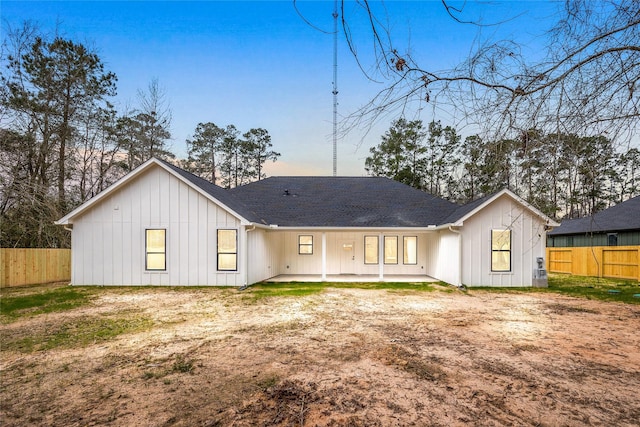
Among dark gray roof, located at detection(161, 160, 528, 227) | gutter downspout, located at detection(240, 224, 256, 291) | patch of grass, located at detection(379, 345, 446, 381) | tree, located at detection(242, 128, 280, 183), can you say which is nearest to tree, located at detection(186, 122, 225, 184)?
tree, located at detection(242, 128, 280, 183)

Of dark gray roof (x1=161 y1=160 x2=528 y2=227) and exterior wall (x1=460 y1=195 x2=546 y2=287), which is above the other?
dark gray roof (x1=161 y1=160 x2=528 y2=227)

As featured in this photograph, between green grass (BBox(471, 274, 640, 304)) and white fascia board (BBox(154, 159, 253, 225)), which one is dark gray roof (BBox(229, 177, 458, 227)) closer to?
white fascia board (BBox(154, 159, 253, 225))

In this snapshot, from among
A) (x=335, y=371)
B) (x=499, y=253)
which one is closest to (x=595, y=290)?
(x=499, y=253)

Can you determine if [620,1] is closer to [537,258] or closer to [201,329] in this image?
[201,329]

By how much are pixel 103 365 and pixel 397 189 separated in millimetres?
15302

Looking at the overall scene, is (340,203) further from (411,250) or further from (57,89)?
(57,89)

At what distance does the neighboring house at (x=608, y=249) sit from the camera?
1425cm

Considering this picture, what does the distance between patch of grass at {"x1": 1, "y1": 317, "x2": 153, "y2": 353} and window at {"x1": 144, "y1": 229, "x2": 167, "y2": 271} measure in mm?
4643

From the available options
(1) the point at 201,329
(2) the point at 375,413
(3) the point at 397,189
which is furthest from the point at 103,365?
(3) the point at 397,189

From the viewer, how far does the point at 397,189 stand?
17.4 meters

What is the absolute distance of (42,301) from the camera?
8820mm

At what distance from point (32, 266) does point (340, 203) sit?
41.4 ft

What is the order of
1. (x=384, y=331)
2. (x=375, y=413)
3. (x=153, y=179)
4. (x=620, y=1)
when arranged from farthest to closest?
(x=153, y=179)
(x=384, y=331)
(x=375, y=413)
(x=620, y=1)

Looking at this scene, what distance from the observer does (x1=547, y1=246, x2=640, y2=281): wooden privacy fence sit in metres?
13.9
